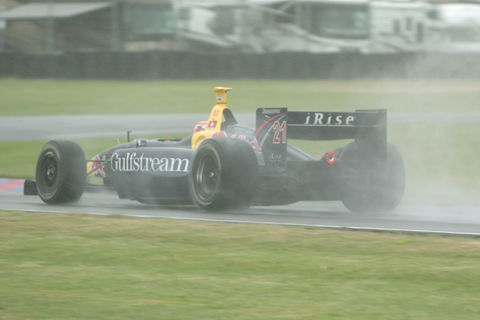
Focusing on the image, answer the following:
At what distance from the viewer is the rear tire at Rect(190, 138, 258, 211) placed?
7.46m

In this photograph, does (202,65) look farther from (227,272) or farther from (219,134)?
(227,272)

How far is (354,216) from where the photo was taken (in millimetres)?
7988

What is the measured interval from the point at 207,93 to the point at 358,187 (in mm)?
19039

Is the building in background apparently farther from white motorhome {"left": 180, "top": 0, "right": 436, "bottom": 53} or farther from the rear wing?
the rear wing

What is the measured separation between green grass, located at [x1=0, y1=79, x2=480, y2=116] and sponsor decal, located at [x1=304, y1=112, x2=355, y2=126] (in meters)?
14.1

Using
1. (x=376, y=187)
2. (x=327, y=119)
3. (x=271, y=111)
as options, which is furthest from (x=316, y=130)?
(x=376, y=187)

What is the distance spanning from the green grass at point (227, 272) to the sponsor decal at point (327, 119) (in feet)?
4.45

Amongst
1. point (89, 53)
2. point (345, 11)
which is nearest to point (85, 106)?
point (89, 53)

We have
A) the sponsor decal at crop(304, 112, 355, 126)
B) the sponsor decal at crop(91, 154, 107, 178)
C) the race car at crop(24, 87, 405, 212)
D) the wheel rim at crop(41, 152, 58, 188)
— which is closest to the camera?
the race car at crop(24, 87, 405, 212)

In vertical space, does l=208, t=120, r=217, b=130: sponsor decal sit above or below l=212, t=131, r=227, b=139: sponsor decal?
above

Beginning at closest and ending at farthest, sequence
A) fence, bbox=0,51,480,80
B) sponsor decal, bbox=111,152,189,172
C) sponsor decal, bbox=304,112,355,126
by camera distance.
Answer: sponsor decal, bbox=304,112,355,126 < sponsor decal, bbox=111,152,189,172 < fence, bbox=0,51,480,80

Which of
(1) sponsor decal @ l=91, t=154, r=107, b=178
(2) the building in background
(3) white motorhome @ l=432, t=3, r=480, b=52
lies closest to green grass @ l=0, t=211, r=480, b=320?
(1) sponsor decal @ l=91, t=154, r=107, b=178

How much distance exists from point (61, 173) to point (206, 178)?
1830 mm

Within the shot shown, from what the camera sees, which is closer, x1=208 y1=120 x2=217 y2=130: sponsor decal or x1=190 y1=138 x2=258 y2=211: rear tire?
x1=190 y1=138 x2=258 y2=211: rear tire
